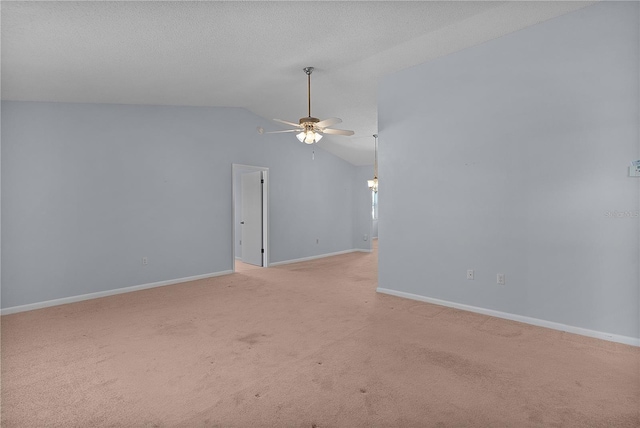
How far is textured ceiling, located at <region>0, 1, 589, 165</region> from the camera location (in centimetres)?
261

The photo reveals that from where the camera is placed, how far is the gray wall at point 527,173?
122 inches

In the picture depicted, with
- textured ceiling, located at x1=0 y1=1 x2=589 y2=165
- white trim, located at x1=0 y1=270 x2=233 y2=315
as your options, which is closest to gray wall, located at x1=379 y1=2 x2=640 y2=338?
textured ceiling, located at x1=0 y1=1 x2=589 y2=165

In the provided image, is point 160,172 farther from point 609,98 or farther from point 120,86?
point 609,98

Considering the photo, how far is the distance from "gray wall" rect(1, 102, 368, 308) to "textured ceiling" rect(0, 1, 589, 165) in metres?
0.44

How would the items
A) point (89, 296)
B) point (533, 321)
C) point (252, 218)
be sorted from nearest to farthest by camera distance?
1. point (533, 321)
2. point (89, 296)
3. point (252, 218)

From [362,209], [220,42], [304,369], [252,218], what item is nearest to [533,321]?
[304,369]

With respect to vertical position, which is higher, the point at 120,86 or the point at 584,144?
the point at 120,86

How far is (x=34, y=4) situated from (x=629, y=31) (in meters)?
4.84

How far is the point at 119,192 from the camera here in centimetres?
489

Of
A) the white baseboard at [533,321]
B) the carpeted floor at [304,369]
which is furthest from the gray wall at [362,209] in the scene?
the carpeted floor at [304,369]

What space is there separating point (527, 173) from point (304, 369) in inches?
120

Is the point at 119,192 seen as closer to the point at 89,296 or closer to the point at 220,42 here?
the point at 89,296

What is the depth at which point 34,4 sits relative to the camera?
2.25m

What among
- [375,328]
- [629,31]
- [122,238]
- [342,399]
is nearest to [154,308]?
[122,238]
